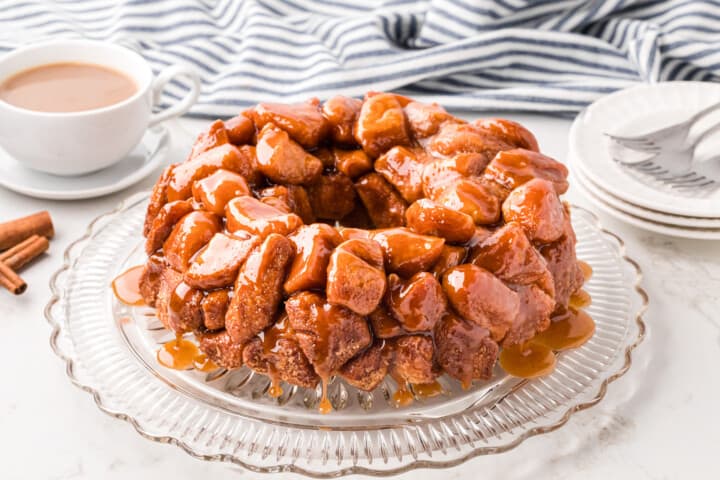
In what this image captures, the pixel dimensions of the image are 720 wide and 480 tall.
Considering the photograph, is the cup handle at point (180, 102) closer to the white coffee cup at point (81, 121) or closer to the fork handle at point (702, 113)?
the white coffee cup at point (81, 121)

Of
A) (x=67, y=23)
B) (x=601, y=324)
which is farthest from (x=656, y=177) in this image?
(x=67, y=23)

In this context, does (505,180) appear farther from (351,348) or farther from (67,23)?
(67,23)

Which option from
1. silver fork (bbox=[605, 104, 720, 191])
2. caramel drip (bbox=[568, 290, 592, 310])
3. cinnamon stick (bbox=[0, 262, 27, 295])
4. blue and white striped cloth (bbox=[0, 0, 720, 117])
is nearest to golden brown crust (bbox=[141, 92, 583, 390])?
caramel drip (bbox=[568, 290, 592, 310])

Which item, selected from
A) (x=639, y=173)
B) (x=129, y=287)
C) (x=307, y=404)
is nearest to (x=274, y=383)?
(x=307, y=404)

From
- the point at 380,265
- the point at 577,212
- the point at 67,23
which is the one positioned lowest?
the point at 67,23

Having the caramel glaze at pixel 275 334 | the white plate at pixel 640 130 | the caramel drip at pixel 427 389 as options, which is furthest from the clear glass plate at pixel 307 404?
the white plate at pixel 640 130

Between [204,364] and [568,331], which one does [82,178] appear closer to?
[204,364]
